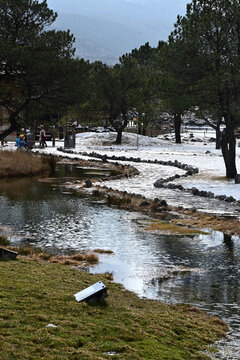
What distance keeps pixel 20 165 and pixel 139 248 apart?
67.0 feet

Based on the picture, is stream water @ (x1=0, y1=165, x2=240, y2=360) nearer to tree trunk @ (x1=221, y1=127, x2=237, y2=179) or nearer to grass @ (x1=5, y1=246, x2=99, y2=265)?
grass @ (x1=5, y1=246, x2=99, y2=265)

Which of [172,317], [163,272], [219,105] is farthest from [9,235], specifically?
[219,105]

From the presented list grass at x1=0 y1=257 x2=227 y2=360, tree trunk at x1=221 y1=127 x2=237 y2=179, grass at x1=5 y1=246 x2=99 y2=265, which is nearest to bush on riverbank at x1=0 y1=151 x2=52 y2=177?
tree trunk at x1=221 y1=127 x2=237 y2=179

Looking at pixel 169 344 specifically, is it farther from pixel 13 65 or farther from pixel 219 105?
pixel 13 65

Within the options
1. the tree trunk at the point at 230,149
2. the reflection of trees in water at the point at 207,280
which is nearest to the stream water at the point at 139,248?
the reflection of trees in water at the point at 207,280

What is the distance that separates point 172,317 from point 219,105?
21286 mm

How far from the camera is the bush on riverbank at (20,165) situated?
33.2 m

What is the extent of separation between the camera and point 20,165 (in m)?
33.8

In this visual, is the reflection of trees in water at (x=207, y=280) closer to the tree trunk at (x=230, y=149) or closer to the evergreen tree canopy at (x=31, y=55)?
the tree trunk at (x=230, y=149)

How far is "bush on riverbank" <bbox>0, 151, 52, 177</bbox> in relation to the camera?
33156 millimetres

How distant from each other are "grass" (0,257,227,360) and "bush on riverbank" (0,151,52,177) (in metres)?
23.1

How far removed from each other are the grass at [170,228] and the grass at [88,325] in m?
6.78

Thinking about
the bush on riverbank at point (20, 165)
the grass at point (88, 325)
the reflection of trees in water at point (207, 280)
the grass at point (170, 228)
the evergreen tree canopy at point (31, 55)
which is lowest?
the reflection of trees in water at point (207, 280)

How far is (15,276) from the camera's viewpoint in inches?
393
